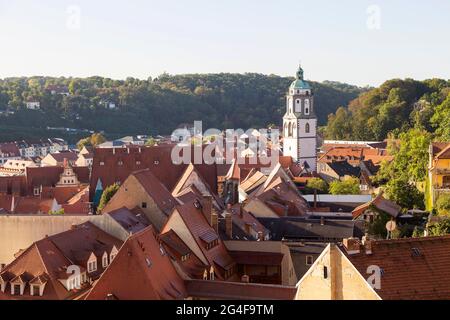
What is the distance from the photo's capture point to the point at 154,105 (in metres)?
149

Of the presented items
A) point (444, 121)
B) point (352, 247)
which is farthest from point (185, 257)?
point (444, 121)

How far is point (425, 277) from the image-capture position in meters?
17.5

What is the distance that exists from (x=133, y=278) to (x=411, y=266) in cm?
794

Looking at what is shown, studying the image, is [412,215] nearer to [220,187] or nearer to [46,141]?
[220,187]

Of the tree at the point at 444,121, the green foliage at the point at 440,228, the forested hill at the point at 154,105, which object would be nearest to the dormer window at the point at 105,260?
the green foliage at the point at 440,228

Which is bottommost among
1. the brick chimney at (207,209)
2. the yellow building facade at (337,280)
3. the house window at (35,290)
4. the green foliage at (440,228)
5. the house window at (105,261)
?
the house window at (35,290)

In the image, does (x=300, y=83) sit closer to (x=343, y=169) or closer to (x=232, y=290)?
(x=343, y=169)

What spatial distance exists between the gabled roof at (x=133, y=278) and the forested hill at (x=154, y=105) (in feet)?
337

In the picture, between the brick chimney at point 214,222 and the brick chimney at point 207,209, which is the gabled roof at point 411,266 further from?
the brick chimney at point 214,222

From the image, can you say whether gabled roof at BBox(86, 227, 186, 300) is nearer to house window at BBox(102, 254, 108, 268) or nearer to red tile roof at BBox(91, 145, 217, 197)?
house window at BBox(102, 254, 108, 268)

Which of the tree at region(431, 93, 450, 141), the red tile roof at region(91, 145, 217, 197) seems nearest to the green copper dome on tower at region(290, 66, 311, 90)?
the tree at region(431, 93, 450, 141)

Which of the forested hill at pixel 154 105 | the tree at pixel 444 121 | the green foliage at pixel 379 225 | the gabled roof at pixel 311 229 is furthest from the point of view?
the forested hill at pixel 154 105

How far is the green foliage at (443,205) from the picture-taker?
36.7 m
